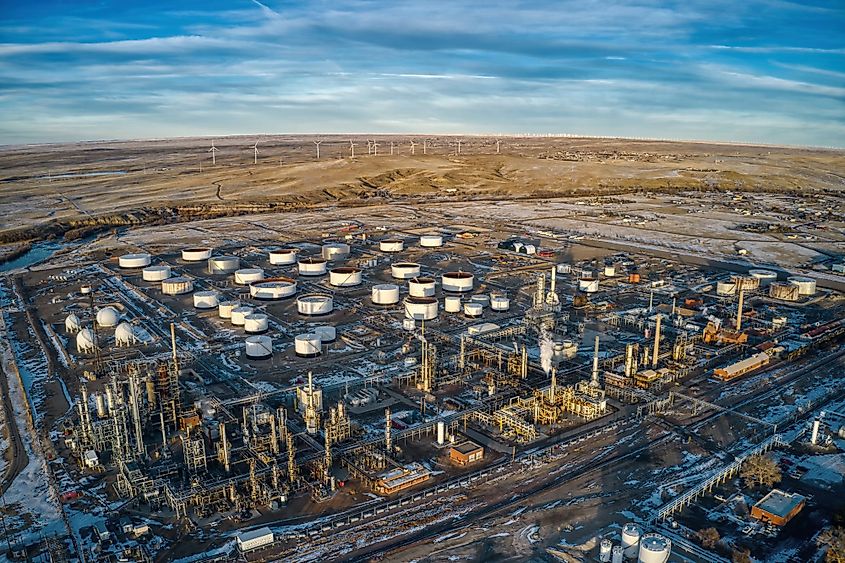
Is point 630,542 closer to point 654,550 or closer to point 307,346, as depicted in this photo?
point 654,550

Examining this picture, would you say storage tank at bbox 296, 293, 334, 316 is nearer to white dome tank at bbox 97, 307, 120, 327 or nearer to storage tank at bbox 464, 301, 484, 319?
storage tank at bbox 464, 301, 484, 319

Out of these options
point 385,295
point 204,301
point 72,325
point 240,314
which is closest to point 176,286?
point 204,301

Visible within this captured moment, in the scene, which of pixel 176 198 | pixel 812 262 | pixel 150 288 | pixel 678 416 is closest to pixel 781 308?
pixel 812 262

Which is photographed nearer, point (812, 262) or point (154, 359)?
point (154, 359)

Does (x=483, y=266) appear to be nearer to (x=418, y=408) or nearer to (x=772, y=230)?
(x=418, y=408)

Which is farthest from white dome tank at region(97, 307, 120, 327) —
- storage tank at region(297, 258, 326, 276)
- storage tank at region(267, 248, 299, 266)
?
storage tank at region(267, 248, 299, 266)

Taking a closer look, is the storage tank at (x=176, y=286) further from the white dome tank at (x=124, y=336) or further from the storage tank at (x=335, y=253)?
the storage tank at (x=335, y=253)
